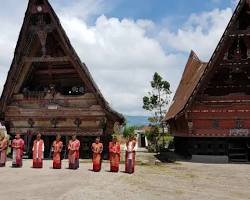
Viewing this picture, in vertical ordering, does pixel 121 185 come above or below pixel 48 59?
below

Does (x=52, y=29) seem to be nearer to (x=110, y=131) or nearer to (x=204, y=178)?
(x=110, y=131)

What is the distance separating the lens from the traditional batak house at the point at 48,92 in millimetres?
20234

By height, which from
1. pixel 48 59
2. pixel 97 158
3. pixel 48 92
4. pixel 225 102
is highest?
pixel 48 59

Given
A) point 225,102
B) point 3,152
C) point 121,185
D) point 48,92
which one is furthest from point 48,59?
point 121,185

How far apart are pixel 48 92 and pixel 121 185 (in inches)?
432

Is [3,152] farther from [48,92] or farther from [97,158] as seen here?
[48,92]

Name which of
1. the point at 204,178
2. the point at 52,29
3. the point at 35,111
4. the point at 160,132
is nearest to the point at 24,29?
the point at 52,29

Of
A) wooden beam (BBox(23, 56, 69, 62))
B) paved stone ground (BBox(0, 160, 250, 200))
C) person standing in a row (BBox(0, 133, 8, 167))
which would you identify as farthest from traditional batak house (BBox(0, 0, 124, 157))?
paved stone ground (BBox(0, 160, 250, 200))

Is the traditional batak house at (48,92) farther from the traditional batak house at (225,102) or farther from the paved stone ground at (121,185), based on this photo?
the paved stone ground at (121,185)

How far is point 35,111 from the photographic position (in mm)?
21344

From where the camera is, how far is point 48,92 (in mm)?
21234

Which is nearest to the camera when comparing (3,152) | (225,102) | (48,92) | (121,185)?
(121,185)

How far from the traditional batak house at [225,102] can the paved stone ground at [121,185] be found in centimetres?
525

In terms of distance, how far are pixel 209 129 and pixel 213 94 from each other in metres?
2.09
